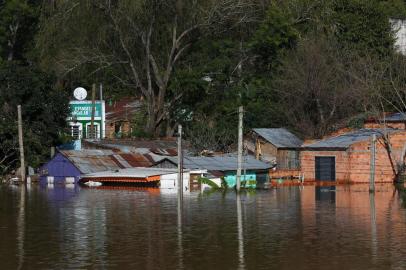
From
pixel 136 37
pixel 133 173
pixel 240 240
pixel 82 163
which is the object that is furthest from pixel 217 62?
pixel 240 240

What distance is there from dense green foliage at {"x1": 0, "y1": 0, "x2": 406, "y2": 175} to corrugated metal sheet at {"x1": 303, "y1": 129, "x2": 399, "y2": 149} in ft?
10.4

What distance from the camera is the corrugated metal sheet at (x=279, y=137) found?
71.1 metres

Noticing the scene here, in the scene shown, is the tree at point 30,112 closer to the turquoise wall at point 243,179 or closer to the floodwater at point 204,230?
the floodwater at point 204,230

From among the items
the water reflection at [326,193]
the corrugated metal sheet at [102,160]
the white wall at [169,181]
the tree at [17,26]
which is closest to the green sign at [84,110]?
the corrugated metal sheet at [102,160]

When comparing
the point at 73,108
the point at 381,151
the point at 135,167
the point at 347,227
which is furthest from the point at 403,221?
the point at 73,108

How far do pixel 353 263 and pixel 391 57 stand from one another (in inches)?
2010

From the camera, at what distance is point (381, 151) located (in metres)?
64.8

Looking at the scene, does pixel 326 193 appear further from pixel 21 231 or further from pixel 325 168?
pixel 21 231

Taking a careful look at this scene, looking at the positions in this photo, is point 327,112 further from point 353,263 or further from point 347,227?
point 353,263

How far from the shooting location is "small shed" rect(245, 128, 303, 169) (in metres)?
70.6

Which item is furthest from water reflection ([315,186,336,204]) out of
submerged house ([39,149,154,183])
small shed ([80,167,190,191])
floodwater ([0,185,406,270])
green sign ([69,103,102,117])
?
green sign ([69,103,102,117])

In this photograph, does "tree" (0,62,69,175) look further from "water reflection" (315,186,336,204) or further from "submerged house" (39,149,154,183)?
"water reflection" (315,186,336,204)

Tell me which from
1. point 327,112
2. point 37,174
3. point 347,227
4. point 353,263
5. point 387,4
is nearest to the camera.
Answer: point 353,263

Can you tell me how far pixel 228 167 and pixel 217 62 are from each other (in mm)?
17427
